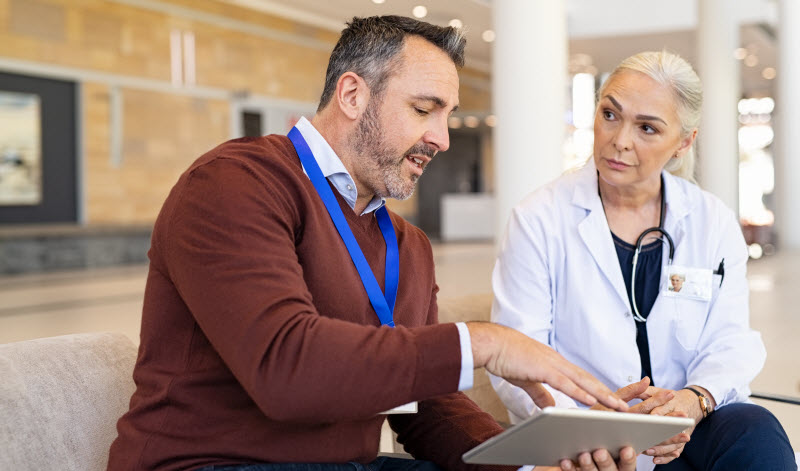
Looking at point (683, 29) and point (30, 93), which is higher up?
point (683, 29)

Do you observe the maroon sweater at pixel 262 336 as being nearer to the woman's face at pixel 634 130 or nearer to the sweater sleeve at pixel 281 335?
the sweater sleeve at pixel 281 335

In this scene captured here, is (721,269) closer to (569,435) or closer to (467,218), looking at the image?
(569,435)

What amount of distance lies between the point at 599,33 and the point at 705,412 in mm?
15912

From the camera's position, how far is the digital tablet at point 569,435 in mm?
1337

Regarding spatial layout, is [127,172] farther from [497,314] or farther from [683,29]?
[497,314]

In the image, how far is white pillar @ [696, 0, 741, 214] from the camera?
49.9ft

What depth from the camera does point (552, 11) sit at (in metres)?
7.62

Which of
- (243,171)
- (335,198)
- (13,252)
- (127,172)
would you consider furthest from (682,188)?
(127,172)

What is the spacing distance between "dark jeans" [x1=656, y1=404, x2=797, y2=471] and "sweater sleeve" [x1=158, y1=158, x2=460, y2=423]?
1021mm

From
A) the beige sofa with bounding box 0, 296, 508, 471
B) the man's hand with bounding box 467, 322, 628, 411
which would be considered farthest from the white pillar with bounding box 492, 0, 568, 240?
the man's hand with bounding box 467, 322, 628, 411

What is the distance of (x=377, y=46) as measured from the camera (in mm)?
1711

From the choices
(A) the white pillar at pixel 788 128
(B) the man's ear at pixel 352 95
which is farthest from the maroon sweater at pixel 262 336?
(A) the white pillar at pixel 788 128

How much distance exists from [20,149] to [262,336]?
42.2 ft

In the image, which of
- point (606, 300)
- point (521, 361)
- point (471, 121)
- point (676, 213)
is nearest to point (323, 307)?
point (521, 361)
